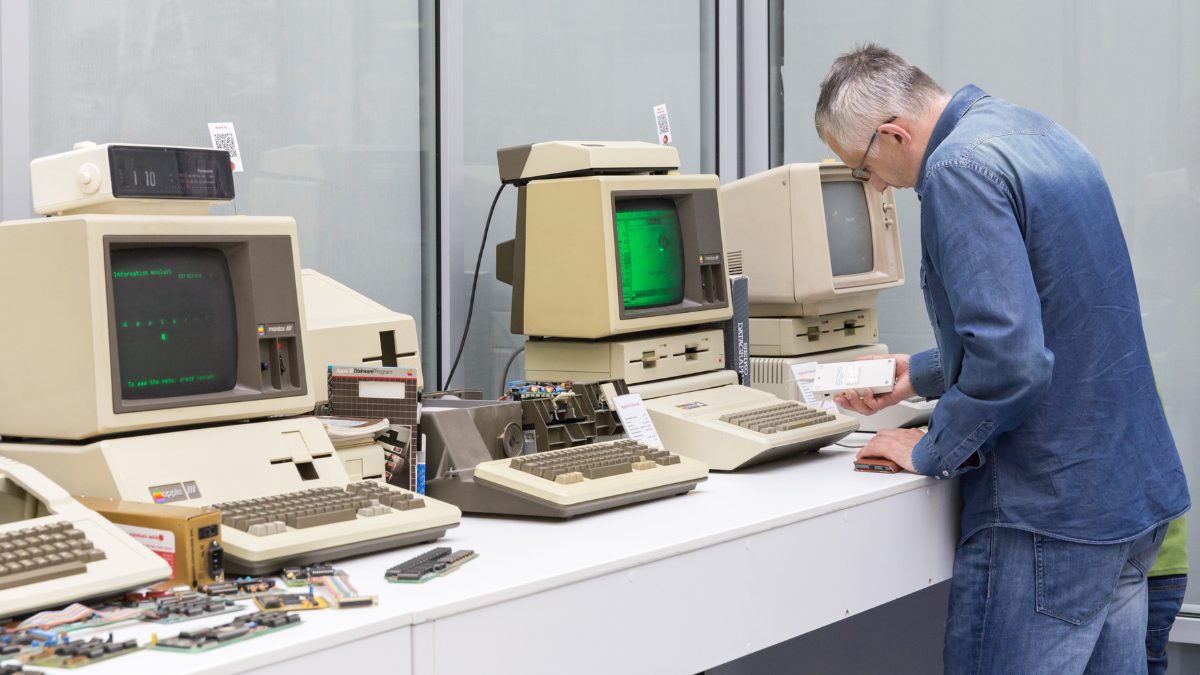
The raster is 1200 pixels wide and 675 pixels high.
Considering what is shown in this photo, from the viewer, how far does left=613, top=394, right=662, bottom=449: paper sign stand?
2.08 meters

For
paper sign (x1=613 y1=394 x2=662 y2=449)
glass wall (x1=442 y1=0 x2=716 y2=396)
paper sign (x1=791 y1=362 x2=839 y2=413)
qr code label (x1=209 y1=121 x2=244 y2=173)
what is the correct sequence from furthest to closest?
1. glass wall (x1=442 y1=0 x2=716 y2=396)
2. paper sign (x1=791 y1=362 x2=839 y2=413)
3. qr code label (x1=209 y1=121 x2=244 y2=173)
4. paper sign (x1=613 y1=394 x2=662 y2=449)

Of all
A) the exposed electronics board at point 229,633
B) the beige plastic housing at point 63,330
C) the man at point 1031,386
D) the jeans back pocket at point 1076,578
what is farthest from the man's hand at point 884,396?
the exposed electronics board at point 229,633

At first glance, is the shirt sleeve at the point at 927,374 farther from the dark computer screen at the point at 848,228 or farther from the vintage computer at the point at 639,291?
the dark computer screen at the point at 848,228

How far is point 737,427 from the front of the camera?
2.10 metres

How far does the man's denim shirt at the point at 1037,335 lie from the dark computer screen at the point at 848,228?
81 centimetres

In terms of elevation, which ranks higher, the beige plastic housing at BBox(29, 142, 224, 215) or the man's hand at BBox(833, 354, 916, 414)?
the beige plastic housing at BBox(29, 142, 224, 215)

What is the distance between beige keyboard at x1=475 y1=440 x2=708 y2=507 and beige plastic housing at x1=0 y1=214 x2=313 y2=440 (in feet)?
1.38

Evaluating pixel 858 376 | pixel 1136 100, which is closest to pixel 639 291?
pixel 858 376

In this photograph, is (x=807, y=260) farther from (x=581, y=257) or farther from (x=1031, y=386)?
(x=1031, y=386)

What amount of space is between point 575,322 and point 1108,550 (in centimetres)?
97

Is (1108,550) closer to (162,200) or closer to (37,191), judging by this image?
(162,200)

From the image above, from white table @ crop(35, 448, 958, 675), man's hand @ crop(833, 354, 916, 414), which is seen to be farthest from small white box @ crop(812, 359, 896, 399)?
white table @ crop(35, 448, 958, 675)

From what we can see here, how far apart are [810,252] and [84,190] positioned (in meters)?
1.56

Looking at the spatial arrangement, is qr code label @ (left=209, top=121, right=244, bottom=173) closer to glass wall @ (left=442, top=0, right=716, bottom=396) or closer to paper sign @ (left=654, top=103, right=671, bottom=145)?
glass wall @ (left=442, top=0, right=716, bottom=396)
